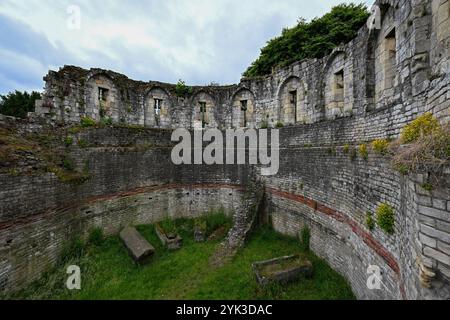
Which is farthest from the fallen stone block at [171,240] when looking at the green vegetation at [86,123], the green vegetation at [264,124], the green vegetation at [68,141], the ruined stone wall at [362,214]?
the green vegetation at [264,124]

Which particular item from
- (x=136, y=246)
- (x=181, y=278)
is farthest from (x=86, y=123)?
(x=181, y=278)

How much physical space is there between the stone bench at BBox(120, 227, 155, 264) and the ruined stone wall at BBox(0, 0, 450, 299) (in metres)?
1.06

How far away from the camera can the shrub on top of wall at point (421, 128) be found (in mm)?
3539

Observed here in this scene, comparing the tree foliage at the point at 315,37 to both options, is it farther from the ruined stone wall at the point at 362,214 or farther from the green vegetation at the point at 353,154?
the green vegetation at the point at 353,154

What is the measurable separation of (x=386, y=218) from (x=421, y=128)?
2048 mm

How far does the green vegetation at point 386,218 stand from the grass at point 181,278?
285cm

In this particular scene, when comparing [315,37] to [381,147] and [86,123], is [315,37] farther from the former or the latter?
[86,123]

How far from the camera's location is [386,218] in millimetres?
4684

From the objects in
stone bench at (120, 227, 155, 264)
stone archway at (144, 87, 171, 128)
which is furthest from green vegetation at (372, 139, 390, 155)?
stone archway at (144, 87, 171, 128)

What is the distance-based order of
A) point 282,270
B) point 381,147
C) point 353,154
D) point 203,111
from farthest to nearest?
point 203,111 → point 282,270 → point 353,154 → point 381,147

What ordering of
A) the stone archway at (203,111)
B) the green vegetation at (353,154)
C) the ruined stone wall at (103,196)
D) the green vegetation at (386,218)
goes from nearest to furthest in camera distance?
the green vegetation at (386,218) < the green vegetation at (353,154) < the ruined stone wall at (103,196) < the stone archway at (203,111)
